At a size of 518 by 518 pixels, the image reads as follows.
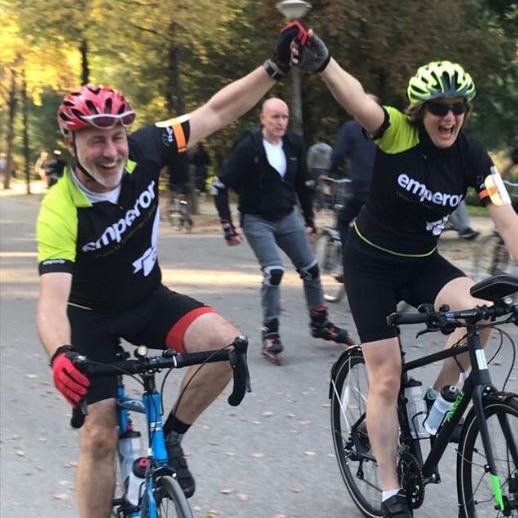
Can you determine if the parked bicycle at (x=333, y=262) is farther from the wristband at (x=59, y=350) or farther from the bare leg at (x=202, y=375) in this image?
the wristband at (x=59, y=350)

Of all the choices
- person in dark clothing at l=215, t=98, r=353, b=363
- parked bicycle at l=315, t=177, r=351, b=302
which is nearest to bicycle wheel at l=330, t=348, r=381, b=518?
person in dark clothing at l=215, t=98, r=353, b=363

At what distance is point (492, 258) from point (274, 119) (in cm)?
366

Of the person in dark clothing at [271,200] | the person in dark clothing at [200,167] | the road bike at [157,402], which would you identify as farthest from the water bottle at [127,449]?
the person in dark clothing at [200,167]

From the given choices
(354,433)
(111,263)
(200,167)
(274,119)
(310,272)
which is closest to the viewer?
(111,263)

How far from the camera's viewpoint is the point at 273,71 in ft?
13.4

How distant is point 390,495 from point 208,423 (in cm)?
237

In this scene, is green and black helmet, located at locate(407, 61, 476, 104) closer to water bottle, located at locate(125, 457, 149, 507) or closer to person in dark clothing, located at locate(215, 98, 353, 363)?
water bottle, located at locate(125, 457, 149, 507)

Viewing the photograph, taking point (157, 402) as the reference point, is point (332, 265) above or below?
below

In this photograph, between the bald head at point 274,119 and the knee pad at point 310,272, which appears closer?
the bald head at point 274,119

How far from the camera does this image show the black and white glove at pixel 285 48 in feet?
12.8

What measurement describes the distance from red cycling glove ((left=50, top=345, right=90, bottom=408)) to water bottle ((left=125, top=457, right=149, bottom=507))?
578 mm

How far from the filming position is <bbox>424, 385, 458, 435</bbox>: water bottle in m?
3.99

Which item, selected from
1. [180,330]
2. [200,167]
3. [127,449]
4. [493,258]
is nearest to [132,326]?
[180,330]

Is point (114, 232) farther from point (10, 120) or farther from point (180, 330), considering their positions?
point (10, 120)
